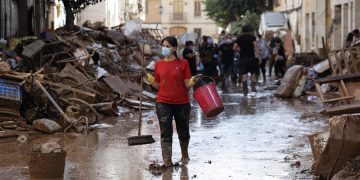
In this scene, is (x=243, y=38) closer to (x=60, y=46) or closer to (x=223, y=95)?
(x=223, y=95)

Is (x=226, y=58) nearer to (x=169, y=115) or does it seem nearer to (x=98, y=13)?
(x=169, y=115)

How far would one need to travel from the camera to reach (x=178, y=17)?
9631 cm

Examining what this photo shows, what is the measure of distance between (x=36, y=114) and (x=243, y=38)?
28.0 ft

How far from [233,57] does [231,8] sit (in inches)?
1542

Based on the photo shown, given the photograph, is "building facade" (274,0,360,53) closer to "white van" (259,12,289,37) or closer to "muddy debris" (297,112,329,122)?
"white van" (259,12,289,37)

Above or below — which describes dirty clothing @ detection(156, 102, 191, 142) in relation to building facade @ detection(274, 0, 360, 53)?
below

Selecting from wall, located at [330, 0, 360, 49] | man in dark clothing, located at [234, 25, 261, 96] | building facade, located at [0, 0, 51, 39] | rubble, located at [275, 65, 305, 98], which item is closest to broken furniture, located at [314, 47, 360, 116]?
rubble, located at [275, 65, 305, 98]

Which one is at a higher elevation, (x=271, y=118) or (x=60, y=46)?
(x=60, y=46)

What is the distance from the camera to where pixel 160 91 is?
9.59 m

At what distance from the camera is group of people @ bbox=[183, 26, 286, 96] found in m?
21.1

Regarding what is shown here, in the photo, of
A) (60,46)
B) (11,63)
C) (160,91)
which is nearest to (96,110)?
(11,63)

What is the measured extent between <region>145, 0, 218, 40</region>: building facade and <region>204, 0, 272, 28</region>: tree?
24542mm

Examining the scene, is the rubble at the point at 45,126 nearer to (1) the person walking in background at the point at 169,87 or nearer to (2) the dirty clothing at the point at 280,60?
(1) the person walking in background at the point at 169,87

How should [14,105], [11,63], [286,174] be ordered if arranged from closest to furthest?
1. [286,174]
2. [14,105]
3. [11,63]
